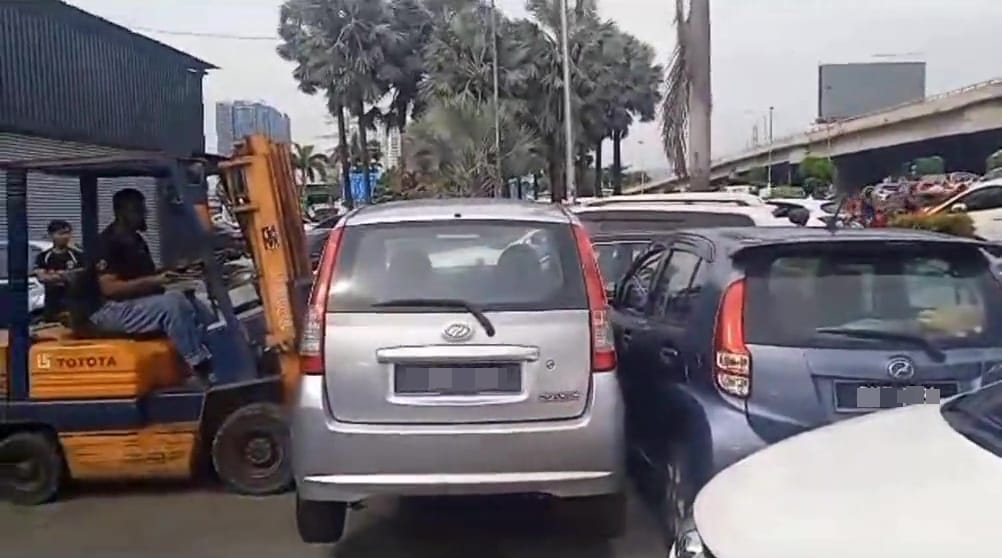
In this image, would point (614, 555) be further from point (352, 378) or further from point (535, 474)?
point (352, 378)

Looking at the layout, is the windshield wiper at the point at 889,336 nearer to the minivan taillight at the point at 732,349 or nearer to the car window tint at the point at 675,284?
the minivan taillight at the point at 732,349

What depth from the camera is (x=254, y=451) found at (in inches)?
285

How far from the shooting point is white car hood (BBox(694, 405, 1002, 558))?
259cm

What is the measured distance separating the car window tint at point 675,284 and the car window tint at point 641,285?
0.91ft

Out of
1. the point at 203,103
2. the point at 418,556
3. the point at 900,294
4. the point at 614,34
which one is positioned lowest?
the point at 418,556

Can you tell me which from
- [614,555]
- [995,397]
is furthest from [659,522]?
[995,397]

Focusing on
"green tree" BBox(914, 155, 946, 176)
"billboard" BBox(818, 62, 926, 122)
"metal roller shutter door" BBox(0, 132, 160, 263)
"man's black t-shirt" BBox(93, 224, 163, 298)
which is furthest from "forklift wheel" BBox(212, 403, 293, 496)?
"billboard" BBox(818, 62, 926, 122)

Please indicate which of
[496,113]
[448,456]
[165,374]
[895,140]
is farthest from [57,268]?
[895,140]

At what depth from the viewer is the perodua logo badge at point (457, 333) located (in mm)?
5324

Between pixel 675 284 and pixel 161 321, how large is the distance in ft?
9.95

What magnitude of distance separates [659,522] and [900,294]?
1984 mm

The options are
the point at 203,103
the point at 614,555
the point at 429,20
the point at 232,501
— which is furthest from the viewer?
the point at 429,20

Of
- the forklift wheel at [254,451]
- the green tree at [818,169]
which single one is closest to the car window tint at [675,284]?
the forklift wheel at [254,451]

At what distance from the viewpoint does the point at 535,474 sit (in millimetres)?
5324
